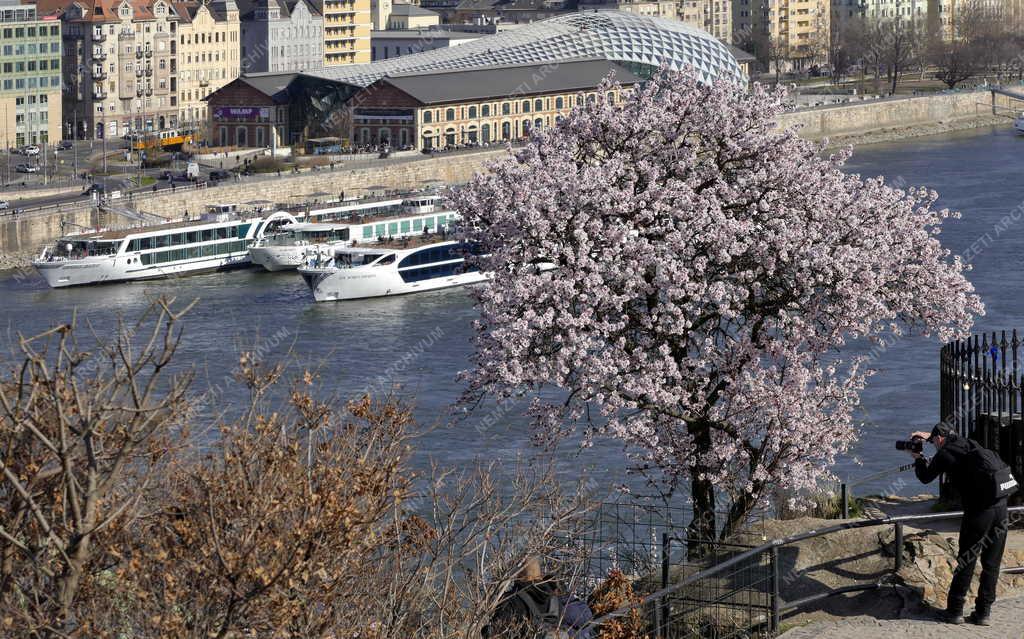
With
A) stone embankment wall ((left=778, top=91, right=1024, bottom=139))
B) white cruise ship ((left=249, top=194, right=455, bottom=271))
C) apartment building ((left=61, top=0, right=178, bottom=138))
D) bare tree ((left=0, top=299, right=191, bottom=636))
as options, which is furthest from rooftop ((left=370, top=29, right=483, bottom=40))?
bare tree ((left=0, top=299, right=191, bottom=636))

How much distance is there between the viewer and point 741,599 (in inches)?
293

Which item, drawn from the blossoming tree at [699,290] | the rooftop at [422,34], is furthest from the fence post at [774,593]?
the rooftop at [422,34]

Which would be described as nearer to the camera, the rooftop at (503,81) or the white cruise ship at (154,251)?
the white cruise ship at (154,251)

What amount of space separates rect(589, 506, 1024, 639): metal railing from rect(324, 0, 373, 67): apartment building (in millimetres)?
67616

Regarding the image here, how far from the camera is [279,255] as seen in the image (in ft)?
119

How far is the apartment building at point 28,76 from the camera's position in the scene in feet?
178

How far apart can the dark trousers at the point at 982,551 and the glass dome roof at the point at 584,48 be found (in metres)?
52.7

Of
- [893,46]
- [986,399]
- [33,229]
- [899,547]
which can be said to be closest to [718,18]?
[893,46]

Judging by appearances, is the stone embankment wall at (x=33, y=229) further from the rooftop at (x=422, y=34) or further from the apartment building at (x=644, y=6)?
the apartment building at (x=644, y=6)

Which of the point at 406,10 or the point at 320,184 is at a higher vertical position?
the point at 406,10

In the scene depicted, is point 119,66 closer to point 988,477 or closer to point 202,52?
point 202,52

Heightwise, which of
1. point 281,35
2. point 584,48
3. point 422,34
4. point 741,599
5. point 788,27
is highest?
point 788,27

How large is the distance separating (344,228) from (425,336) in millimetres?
11295

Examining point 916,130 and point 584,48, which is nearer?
point 584,48
